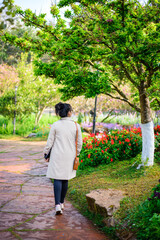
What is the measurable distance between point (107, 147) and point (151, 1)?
3.66 metres

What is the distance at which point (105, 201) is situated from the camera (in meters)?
3.95

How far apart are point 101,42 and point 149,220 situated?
149 inches

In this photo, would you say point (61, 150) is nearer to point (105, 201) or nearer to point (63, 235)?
point (105, 201)

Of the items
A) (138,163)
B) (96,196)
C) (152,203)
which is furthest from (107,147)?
(152,203)

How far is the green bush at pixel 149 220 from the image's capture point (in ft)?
9.09

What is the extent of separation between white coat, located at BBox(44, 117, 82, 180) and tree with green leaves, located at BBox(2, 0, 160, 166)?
1.72 meters

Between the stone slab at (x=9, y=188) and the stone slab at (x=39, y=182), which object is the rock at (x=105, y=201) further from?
the stone slab at (x=39, y=182)

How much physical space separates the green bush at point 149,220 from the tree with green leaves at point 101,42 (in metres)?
2.64

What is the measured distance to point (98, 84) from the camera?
18.1ft

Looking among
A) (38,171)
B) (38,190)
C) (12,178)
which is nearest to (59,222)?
(38,190)

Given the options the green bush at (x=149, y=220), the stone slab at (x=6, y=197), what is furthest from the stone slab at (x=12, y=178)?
the green bush at (x=149, y=220)

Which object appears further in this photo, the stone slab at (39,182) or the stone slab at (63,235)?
the stone slab at (39,182)

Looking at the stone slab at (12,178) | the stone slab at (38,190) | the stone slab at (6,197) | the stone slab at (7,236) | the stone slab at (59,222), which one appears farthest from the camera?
the stone slab at (12,178)

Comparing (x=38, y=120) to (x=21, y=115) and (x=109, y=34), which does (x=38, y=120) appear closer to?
(x=21, y=115)
